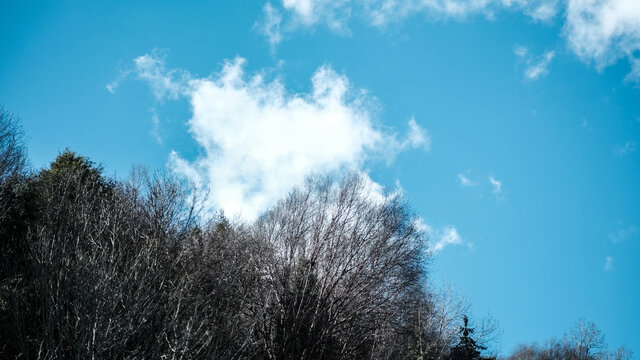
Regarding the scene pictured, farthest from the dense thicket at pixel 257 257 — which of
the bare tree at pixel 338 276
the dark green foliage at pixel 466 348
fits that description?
the dark green foliage at pixel 466 348

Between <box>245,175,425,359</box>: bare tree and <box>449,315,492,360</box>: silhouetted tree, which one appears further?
<box>449,315,492,360</box>: silhouetted tree

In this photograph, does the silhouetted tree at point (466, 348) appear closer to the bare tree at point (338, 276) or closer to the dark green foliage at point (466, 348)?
the dark green foliage at point (466, 348)

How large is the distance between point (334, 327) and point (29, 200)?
12392 mm

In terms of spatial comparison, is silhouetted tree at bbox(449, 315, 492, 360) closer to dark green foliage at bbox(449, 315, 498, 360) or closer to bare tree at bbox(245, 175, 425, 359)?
dark green foliage at bbox(449, 315, 498, 360)

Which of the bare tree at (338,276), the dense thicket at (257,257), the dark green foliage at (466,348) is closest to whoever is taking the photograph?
the dense thicket at (257,257)

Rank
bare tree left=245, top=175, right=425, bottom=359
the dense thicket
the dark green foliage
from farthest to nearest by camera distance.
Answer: the dark green foliage < bare tree left=245, top=175, right=425, bottom=359 < the dense thicket

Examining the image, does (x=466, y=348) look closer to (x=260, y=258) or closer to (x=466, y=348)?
(x=466, y=348)

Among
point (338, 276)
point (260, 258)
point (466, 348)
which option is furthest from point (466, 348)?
point (260, 258)

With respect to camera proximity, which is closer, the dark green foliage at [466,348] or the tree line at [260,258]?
the tree line at [260,258]

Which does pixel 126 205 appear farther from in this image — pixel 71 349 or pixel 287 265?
pixel 71 349

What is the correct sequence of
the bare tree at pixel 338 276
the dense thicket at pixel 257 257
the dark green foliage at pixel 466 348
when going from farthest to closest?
the dark green foliage at pixel 466 348, the bare tree at pixel 338 276, the dense thicket at pixel 257 257

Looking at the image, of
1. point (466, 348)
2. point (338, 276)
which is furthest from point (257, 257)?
point (466, 348)

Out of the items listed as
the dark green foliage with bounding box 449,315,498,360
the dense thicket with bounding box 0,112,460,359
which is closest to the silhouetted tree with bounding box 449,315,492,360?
the dark green foliage with bounding box 449,315,498,360

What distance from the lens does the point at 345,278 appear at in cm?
1666
